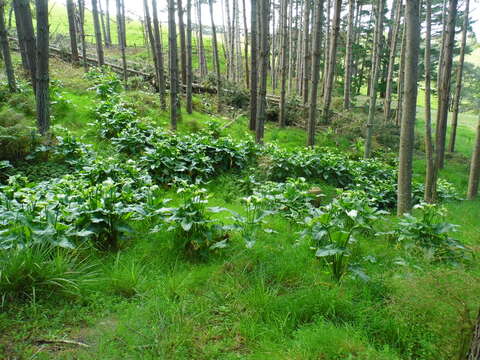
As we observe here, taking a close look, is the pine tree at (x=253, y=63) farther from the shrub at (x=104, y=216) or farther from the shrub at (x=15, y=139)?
the shrub at (x=104, y=216)

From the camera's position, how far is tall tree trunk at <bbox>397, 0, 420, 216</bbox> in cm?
468

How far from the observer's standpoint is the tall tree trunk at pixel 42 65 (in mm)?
6276

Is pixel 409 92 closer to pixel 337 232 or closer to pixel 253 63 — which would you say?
pixel 337 232

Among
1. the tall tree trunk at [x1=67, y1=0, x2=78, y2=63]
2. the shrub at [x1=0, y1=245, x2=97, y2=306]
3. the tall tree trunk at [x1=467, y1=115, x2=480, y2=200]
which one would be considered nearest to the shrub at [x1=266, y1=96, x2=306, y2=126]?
the tall tree trunk at [x1=467, y1=115, x2=480, y2=200]

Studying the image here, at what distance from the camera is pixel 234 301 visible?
9.57 feet

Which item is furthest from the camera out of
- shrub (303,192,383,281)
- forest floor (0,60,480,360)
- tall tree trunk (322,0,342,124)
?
tall tree trunk (322,0,342,124)

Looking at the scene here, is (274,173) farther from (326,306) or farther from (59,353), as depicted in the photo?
(59,353)

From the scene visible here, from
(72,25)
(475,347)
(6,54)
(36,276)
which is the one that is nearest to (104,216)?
(36,276)

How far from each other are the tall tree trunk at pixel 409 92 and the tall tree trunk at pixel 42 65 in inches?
247

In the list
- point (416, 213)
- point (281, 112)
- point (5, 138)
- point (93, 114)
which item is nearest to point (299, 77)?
point (281, 112)

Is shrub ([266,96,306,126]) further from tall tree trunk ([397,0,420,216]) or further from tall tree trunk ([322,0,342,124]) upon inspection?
tall tree trunk ([397,0,420,216])

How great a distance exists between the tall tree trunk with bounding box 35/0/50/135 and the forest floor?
14.6ft

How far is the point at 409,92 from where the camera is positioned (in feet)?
15.8

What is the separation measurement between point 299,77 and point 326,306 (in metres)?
24.7
